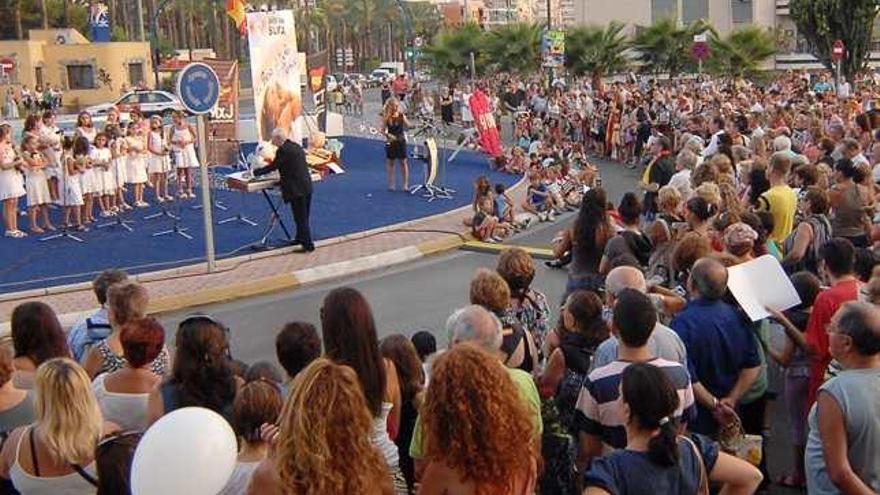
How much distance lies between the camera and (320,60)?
26453 millimetres

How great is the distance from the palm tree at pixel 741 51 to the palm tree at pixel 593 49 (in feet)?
11.9

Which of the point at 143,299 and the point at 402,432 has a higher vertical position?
the point at 143,299

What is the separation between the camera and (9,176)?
15469mm

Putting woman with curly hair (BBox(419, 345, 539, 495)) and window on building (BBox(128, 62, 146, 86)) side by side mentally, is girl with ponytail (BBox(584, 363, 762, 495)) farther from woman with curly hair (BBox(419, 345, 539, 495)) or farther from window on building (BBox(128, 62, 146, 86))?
window on building (BBox(128, 62, 146, 86))

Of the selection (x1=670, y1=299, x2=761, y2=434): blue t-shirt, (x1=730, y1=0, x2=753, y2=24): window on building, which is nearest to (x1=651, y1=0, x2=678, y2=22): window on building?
(x1=730, y1=0, x2=753, y2=24): window on building

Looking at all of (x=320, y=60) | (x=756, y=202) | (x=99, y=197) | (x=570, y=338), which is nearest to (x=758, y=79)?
(x=320, y=60)

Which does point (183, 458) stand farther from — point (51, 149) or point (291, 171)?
point (51, 149)

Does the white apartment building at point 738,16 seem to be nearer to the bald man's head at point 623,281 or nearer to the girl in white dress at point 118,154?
the girl in white dress at point 118,154

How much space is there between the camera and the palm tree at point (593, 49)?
41281 millimetres

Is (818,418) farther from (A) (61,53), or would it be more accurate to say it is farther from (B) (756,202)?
(A) (61,53)

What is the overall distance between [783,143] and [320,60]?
16.0 m

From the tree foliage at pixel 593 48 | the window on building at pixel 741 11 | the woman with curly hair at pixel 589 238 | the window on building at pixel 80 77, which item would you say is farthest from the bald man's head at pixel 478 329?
the window on building at pixel 741 11

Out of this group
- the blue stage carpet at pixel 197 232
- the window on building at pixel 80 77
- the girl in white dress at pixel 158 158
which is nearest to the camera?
the blue stage carpet at pixel 197 232

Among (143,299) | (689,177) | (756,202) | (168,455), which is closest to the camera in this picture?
(168,455)
